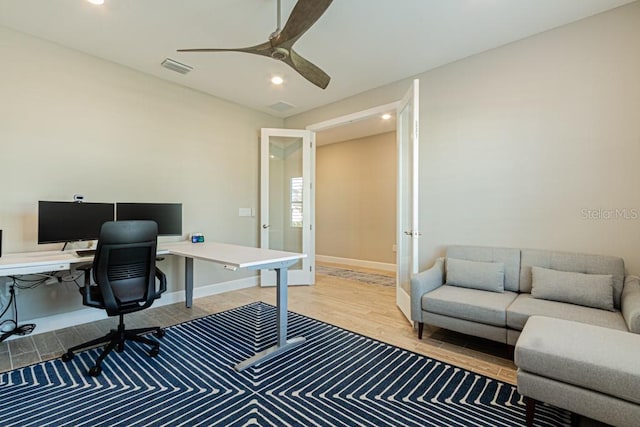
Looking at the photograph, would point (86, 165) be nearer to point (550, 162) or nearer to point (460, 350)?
point (460, 350)

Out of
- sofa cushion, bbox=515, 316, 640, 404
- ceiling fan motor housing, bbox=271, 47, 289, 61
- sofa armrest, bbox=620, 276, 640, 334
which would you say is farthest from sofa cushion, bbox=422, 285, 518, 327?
ceiling fan motor housing, bbox=271, 47, 289, 61

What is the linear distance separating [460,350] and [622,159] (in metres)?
2.07

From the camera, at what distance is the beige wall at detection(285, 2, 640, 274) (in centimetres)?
252

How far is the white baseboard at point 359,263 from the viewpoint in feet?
20.5

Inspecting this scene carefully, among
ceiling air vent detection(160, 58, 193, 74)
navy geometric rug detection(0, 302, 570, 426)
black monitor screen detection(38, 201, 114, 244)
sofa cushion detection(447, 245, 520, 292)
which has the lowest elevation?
navy geometric rug detection(0, 302, 570, 426)

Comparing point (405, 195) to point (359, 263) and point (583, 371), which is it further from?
point (359, 263)

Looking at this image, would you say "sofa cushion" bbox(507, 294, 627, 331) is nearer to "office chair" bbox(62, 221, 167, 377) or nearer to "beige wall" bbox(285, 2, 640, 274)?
"beige wall" bbox(285, 2, 640, 274)

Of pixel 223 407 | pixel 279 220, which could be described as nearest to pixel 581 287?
pixel 223 407

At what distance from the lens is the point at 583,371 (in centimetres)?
150

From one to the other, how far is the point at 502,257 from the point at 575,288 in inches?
24.3

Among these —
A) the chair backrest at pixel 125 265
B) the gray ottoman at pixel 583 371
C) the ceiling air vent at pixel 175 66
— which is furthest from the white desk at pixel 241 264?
the ceiling air vent at pixel 175 66

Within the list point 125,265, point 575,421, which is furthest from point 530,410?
point 125,265

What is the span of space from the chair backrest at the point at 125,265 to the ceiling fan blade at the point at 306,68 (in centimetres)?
175

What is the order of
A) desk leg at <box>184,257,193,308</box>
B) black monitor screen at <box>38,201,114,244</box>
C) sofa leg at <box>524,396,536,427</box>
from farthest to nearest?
desk leg at <box>184,257,193,308</box>
black monitor screen at <box>38,201,114,244</box>
sofa leg at <box>524,396,536,427</box>
